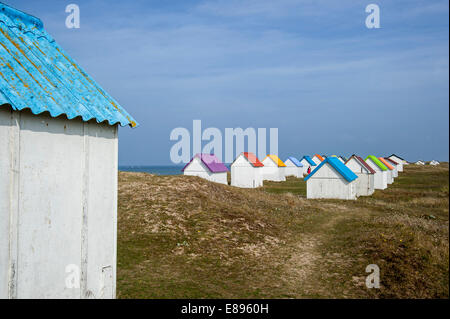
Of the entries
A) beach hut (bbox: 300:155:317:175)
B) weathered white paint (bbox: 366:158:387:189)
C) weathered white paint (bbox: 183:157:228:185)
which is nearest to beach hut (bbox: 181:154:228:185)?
weathered white paint (bbox: 183:157:228:185)

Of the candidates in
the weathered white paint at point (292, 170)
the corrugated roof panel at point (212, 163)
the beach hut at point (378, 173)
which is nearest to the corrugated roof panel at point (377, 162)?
the beach hut at point (378, 173)

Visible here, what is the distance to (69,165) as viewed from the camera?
305 inches

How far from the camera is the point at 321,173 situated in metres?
35.5

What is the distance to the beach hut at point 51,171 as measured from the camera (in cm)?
666

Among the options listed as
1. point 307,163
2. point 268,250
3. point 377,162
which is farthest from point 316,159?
point 268,250

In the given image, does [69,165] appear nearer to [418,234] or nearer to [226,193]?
[418,234]

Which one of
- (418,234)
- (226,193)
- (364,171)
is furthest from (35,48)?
(364,171)

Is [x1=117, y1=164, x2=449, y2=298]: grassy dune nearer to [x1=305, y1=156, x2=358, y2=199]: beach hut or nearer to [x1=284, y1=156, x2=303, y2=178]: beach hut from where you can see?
[x1=305, y1=156, x2=358, y2=199]: beach hut

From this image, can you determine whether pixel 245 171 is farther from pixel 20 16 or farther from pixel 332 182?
pixel 20 16

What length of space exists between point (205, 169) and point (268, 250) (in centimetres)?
3065

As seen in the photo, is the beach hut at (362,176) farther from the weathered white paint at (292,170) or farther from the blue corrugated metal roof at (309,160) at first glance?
the blue corrugated metal roof at (309,160)

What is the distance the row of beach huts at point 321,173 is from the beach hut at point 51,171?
28.4m

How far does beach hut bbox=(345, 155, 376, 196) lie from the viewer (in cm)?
3812
